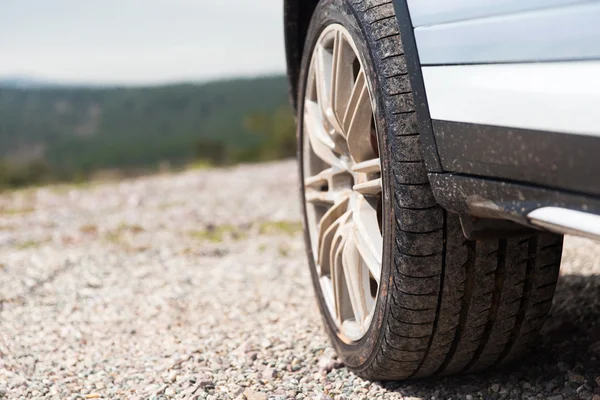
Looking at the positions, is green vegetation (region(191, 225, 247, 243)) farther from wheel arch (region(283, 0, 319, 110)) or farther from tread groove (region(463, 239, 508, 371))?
tread groove (region(463, 239, 508, 371))

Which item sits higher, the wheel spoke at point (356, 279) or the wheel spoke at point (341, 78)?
the wheel spoke at point (341, 78)

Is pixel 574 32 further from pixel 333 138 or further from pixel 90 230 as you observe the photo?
pixel 90 230

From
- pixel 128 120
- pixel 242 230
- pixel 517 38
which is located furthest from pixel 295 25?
pixel 128 120

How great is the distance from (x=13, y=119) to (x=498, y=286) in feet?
182

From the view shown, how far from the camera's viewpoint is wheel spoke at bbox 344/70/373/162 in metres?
2.15

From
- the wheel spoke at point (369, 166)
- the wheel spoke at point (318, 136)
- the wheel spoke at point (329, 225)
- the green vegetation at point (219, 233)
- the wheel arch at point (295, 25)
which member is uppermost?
the wheel arch at point (295, 25)

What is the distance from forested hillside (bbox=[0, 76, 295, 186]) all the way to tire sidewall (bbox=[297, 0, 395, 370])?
39704 millimetres

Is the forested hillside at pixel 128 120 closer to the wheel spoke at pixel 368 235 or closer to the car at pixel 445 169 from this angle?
the car at pixel 445 169

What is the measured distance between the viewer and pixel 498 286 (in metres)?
2.01

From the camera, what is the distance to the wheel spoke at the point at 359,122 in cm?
215

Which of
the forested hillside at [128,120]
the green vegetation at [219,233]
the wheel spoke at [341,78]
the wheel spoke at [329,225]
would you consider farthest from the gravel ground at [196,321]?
the forested hillside at [128,120]

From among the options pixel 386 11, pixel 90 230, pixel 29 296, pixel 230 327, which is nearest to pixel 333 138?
pixel 386 11

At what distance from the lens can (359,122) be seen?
222 cm

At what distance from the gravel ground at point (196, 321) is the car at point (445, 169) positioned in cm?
19
